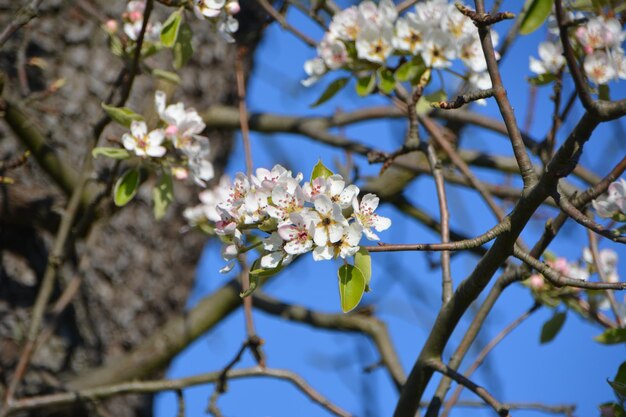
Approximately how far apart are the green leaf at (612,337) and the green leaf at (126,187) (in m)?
1.01

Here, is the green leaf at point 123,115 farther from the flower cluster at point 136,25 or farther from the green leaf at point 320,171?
the green leaf at point 320,171

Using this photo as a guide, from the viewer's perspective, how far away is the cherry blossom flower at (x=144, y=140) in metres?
1.63

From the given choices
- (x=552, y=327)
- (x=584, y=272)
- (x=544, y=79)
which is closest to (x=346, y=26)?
(x=544, y=79)

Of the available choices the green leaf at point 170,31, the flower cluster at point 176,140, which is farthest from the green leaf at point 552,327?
the green leaf at point 170,31

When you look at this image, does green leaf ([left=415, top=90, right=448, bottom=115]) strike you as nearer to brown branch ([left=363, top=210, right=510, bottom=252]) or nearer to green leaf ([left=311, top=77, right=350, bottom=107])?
green leaf ([left=311, top=77, right=350, bottom=107])

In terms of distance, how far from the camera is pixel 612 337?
5.00ft

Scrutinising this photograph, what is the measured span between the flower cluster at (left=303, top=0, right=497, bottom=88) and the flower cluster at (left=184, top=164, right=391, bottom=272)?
2.08ft

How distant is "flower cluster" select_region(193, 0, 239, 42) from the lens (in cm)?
159

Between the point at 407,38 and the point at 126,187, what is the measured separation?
70 cm

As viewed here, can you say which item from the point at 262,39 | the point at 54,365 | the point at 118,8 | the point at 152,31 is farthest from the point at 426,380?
the point at 262,39

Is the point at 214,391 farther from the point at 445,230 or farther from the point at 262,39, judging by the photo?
the point at 262,39

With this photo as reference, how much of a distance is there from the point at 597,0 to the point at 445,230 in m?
0.56

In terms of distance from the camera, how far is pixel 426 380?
53.9 inches

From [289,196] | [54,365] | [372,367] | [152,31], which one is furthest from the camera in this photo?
[54,365]
